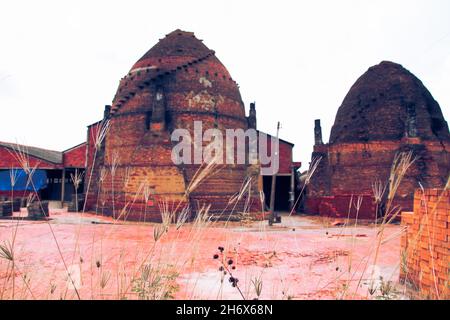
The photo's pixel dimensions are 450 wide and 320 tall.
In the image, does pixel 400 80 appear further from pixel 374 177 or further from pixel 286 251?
pixel 286 251

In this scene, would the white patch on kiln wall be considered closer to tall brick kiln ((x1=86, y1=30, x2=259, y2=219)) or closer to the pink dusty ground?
tall brick kiln ((x1=86, y1=30, x2=259, y2=219))

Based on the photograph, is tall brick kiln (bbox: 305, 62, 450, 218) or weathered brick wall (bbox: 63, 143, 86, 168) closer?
tall brick kiln (bbox: 305, 62, 450, 218)

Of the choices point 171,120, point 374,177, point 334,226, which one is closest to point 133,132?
point 171,120

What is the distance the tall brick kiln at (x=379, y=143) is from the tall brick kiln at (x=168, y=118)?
21.7 feet

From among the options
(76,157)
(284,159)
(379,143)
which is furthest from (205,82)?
(76,157)

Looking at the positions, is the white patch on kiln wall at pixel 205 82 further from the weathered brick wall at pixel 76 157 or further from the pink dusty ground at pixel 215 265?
the weathered brick wall at pixel 76 157

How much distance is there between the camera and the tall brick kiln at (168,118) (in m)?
17.7

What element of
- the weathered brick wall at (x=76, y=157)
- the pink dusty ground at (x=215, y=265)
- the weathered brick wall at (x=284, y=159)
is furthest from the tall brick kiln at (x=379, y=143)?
the weathered brick wall at (x=76, y=157)

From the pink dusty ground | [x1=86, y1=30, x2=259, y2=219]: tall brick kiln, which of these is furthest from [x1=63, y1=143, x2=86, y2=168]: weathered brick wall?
the pink dusty ground

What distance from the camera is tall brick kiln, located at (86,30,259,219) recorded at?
17.7m

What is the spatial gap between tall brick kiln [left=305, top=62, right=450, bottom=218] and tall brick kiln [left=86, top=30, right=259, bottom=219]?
6602 millimetres

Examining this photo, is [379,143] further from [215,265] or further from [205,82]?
[215,265]

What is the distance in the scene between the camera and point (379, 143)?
69.1 ft
